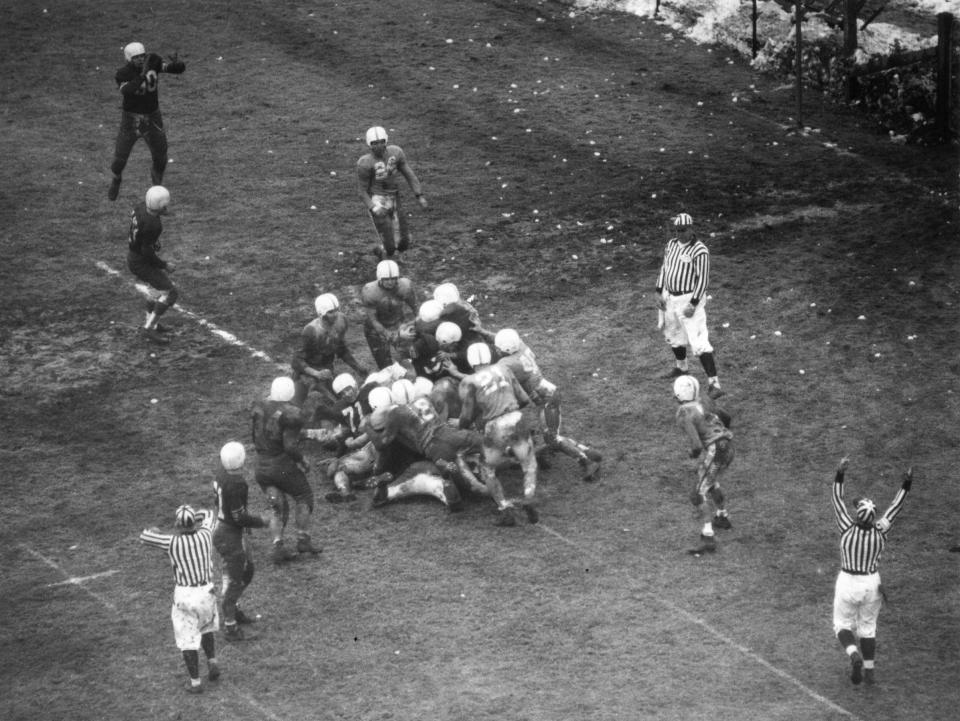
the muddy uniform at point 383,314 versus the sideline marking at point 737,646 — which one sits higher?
the muddy uniform at point 383,314

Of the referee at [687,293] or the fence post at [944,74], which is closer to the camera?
the referee at [687,293]

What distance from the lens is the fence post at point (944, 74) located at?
2912 centimetres

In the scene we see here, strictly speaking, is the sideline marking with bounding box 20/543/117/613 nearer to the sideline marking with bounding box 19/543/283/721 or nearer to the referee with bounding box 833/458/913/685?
the sideline marking with bounding box 19/543/283/721

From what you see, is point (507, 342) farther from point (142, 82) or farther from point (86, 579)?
point (142, 82)

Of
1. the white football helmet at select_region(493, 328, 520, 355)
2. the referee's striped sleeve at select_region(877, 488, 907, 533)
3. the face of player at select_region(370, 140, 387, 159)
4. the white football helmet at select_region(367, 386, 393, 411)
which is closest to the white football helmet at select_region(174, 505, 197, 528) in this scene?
the white football helmet at select_region(367, 386, 393, 411)

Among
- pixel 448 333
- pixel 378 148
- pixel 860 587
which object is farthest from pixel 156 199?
pixel 860 587

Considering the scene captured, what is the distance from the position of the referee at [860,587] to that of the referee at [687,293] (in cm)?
568

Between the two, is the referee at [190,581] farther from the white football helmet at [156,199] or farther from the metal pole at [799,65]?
the metal pole at [799,65]

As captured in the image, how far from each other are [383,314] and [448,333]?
1.81 m

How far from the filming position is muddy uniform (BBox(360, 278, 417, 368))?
69.9 ft

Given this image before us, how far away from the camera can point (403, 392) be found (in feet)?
62.2

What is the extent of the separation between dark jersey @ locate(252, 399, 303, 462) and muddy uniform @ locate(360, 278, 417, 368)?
12.5 feet

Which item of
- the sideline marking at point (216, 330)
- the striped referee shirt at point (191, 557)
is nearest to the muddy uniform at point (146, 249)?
the sideline marking at point (216, 330)

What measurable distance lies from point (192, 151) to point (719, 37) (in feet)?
37.7
